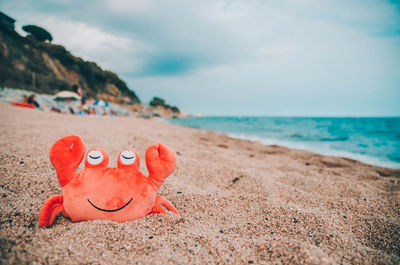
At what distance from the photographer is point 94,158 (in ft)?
4.79

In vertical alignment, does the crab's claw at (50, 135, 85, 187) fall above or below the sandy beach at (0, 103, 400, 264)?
above

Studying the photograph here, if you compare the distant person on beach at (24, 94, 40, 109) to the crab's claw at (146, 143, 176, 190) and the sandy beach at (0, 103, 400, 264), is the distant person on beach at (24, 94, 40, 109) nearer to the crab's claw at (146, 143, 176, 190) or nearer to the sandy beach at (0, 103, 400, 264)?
the sandy beach at (0, 103, 400, 264)

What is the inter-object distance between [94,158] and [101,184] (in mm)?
213

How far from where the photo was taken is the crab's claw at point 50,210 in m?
1.34

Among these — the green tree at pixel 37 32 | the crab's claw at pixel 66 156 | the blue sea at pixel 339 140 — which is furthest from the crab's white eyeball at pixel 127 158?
the green tree at pixel 37 32

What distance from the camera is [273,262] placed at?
1213 millimetres

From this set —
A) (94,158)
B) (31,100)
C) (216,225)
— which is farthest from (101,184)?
(31,100)

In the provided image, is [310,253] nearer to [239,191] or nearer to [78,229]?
[239,191]

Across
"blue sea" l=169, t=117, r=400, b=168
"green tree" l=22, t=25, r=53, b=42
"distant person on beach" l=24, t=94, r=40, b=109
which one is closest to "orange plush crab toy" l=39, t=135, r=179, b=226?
"blue sea" l=169, t=117, r=400, b=168

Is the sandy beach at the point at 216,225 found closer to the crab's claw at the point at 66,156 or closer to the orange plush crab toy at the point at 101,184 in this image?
the orange plush crab toy at the point at 101,184

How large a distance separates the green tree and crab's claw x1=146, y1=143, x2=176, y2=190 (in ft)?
121

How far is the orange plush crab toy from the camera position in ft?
4.52

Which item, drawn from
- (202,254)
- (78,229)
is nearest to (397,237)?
(202,254)

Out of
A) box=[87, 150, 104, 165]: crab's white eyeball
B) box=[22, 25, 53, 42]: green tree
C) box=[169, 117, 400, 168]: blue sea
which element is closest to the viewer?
box=[87, 150, 104, 165]: crab's white eyeball
